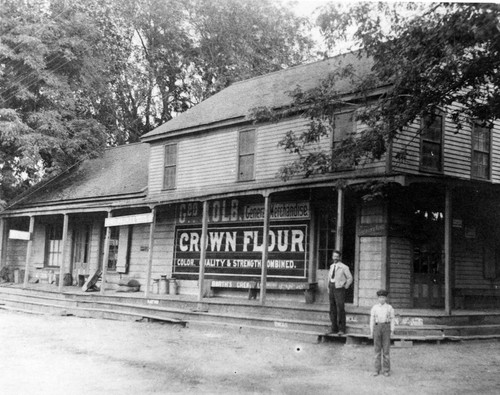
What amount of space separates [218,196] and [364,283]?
4.77 metres

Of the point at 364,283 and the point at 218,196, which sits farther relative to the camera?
the point at 218,196

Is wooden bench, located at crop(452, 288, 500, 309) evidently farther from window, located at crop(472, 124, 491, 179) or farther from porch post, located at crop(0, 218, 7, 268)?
porch post, located at crop(0, 218, 7, 268)

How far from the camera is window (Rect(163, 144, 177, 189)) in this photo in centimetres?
2162

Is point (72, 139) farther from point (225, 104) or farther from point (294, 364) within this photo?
point (294, 364)

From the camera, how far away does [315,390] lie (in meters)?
8.59

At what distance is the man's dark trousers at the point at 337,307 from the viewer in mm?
12820

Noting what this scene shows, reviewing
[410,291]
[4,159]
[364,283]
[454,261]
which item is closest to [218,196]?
[364,283]

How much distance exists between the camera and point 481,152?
17531mm

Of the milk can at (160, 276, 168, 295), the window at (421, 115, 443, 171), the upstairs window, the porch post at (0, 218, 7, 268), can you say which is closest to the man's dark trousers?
the upstairs window

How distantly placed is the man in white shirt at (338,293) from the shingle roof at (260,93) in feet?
20.5

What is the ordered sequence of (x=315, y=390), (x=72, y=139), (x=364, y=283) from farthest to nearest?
1. (x=72, y=139)
2. (x=364, y=283)
3. (x=315, y=390)

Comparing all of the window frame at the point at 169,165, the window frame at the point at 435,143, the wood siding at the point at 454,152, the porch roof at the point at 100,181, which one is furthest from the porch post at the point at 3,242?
the window frame at the point at 435,143

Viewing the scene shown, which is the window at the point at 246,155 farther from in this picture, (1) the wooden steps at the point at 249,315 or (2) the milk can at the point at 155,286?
(2) the milk can at the point at 155,286

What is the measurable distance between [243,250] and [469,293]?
6765 millimetres
